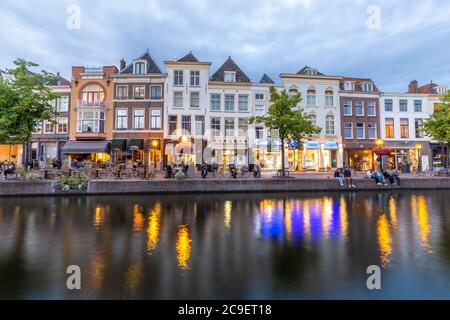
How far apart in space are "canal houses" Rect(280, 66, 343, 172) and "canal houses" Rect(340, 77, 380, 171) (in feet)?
4.14

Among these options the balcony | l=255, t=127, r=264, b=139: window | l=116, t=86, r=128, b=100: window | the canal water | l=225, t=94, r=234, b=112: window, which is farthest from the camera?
l=255, t=127, r=264, b=139: window

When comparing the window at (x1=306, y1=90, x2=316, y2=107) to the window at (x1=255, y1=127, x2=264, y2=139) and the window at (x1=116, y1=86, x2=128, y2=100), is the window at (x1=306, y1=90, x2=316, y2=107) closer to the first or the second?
the window at (x1=255, y1=127, x2=264, y2=139)

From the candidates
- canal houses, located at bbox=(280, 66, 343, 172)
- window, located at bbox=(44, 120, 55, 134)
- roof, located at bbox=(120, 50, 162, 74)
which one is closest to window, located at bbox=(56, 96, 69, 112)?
window, located at bbox=(44, 120, 55, 134)

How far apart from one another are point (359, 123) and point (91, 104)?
37239 mm

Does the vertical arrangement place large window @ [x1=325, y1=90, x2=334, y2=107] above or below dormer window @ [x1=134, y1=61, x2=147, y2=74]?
below

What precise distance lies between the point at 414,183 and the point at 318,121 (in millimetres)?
17402

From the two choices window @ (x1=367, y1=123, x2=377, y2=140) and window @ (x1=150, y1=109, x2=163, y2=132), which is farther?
window @ (x1=367, y1=123, x2=377, y2=140)

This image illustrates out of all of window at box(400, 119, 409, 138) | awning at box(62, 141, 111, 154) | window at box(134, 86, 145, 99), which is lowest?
awning at box(62, 141, 111, 154)

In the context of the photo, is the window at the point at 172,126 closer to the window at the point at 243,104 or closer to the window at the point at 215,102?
the window at the point at 215,102

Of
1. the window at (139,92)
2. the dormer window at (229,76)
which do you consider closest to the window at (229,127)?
the dormer window at (229,76)

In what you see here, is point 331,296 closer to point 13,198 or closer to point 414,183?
point 13,198

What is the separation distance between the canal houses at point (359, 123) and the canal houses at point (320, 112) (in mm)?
1262

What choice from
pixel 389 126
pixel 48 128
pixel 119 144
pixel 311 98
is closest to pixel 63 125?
pixel 48 128

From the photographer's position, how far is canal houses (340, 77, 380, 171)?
38.8 meters
